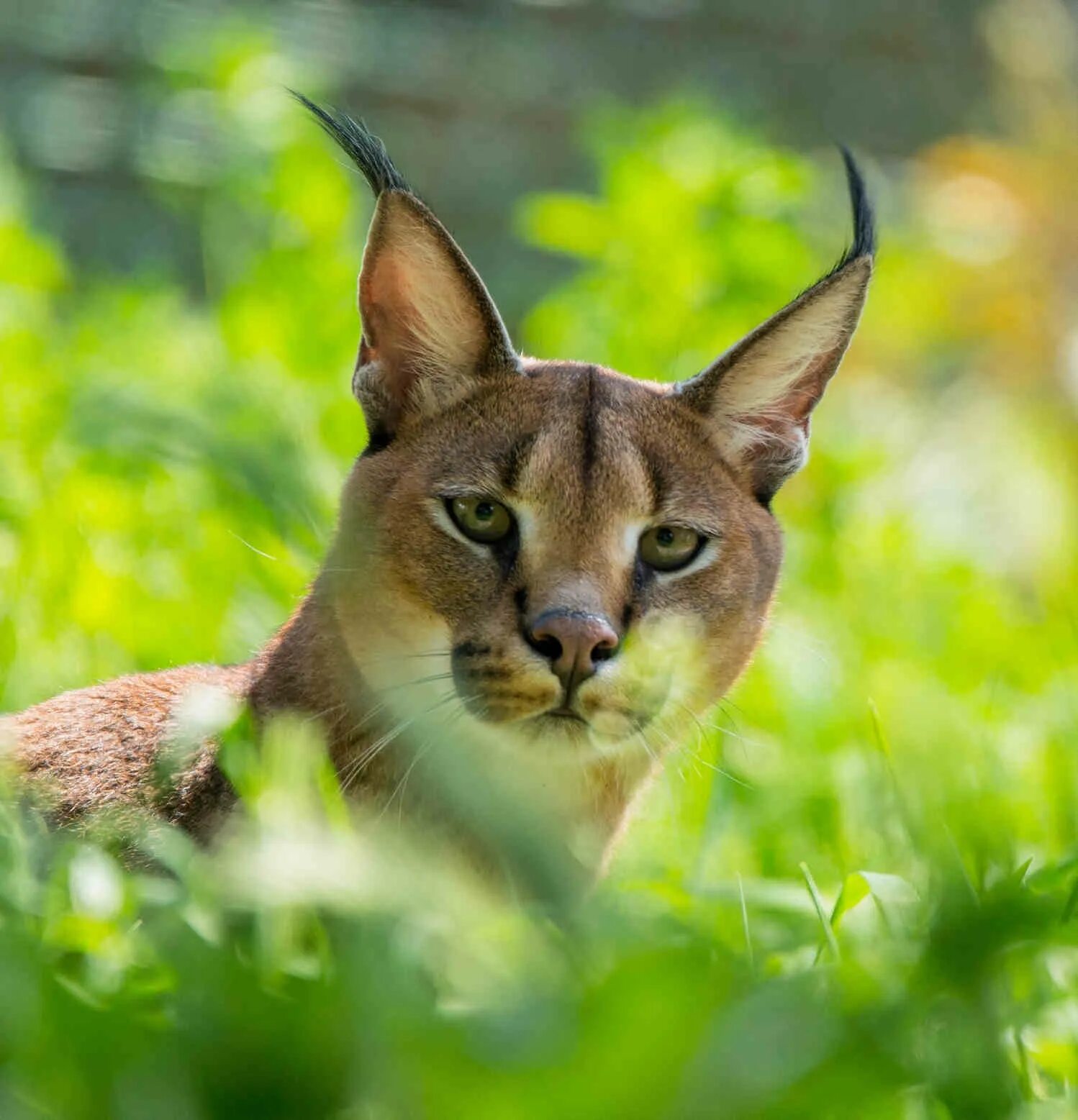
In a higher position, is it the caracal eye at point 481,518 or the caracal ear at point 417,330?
the caracal ear at point 417,330

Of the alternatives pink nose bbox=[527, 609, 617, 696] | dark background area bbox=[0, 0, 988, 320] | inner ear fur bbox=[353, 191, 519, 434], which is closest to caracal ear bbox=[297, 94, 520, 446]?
inner ear fur bbox=[353, 191, 519, 434]

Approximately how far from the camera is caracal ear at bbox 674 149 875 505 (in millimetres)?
2953

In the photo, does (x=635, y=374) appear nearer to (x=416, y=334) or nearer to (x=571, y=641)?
(x=416, y=334)

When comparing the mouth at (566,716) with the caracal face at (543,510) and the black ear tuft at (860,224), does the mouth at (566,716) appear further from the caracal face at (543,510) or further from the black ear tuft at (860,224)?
the black ear tuft at (860,224)

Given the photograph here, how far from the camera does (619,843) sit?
297 centimetres

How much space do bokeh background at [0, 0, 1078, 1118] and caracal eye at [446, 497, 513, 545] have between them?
23cm

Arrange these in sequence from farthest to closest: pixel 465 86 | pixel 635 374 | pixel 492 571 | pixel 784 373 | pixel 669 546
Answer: pixel 465 86
pixel 635 374
pixel 784 373
pixel 669 546
pixel 492 571

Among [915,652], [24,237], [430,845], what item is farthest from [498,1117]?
[24,237]

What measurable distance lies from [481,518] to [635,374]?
2.10 m

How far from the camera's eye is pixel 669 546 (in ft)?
9.36

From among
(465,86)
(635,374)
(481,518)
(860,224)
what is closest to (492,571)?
(481,518)

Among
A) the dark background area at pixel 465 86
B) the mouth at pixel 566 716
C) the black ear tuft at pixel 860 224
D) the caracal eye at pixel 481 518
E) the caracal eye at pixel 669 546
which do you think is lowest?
the dark background area at pixel 465 86

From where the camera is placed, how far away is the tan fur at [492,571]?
256cm

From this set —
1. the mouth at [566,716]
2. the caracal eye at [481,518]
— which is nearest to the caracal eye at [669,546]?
the caracal eye at [481,518]
